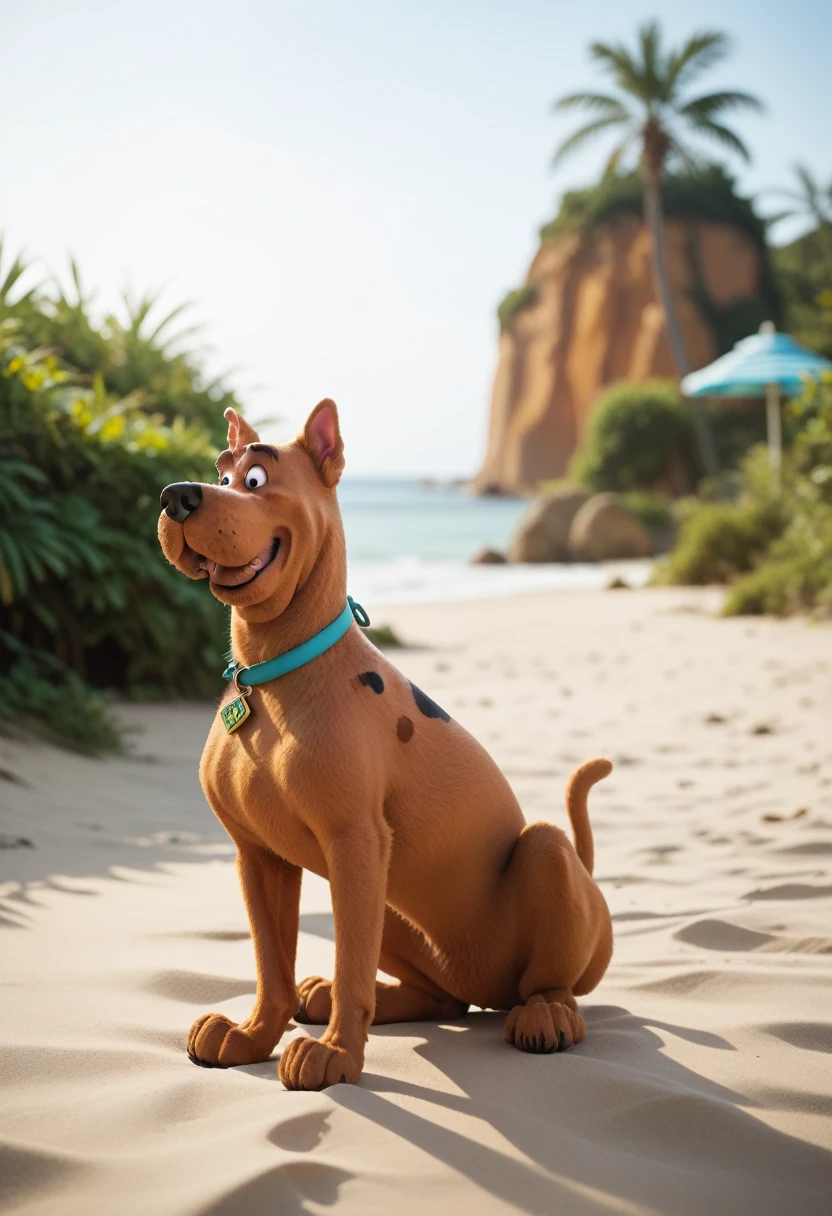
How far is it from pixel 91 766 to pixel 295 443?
3.78 m

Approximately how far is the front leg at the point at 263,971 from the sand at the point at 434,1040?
47 millimetres

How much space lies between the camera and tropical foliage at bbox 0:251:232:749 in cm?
641

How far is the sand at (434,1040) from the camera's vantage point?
1.87 m

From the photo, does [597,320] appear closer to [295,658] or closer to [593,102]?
[593,102]

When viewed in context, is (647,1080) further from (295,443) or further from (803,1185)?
(295,443)

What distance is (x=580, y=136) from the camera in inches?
1334

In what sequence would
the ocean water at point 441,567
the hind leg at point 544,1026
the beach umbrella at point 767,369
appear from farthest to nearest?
the ocean water at point 441,567 < the beach umbrella at point 767,369 < the hind leg at point 544,1026

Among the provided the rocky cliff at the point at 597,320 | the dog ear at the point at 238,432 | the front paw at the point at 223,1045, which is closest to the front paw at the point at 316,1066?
the front paw at the point at 223,1045

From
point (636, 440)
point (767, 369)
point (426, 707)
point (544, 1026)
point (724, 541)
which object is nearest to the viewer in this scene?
point (544, 1026)

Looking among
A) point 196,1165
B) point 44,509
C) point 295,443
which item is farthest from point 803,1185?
point 44,509

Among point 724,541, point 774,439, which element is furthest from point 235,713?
point 774,439

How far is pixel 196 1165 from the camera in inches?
74.8

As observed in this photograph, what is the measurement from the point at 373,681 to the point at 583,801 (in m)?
0.79

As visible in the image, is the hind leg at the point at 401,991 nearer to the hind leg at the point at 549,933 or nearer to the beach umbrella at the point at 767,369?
the hind leg at the point at 549,933
